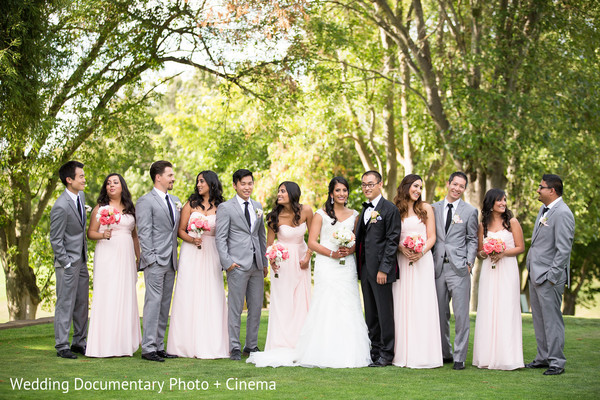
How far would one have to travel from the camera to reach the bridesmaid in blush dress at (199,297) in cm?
872

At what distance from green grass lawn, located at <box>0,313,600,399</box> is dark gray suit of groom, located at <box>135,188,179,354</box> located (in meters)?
0.40

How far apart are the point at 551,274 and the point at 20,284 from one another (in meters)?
11.8

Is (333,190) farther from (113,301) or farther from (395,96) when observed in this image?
(395,96)

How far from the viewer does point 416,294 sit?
8.23 meters

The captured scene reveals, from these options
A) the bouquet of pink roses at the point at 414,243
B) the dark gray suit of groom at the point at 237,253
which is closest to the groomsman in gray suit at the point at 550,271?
the bouquet of pink roses at the point at 414,243

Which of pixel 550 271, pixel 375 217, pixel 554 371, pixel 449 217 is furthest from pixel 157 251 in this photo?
pixel 554 371

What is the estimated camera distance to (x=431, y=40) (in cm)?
2072

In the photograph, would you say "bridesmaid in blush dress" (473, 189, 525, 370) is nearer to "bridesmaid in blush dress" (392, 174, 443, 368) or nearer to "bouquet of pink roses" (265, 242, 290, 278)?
"bridesmaid in blush dress" (392, 174, 443, 368)

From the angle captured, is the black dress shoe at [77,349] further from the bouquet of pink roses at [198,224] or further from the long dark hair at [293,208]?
the long dark hair at [293,208]

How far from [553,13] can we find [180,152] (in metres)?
18.9

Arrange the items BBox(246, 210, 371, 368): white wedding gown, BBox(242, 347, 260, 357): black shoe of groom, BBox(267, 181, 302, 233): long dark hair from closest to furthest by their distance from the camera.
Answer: BBox(246, 210, 371, 368): white wedding gown
BBox(267, 181, 302, 233): long dark hair
BBox(242, 347, 260, 357): black shoe of groom

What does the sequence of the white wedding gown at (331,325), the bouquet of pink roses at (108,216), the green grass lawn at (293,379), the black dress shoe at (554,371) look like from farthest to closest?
the bouquet of pink roses at (108,216) < the white wedding gown at (331,325) < the black dress shoe at (554,371) < the green grass lawn at (293,379)

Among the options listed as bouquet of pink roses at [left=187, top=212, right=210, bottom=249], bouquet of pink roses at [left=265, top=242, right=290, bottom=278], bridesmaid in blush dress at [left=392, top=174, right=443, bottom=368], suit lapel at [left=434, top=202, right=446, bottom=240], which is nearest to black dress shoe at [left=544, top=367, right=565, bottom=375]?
bridesmaid in blush dress at [left=392, top=174, right=443, bottom=368]

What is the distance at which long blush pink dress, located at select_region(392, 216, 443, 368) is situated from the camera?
8.14 metres
